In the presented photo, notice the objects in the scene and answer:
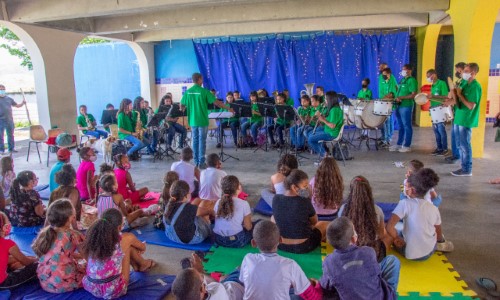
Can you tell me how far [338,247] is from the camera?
2.47 meters

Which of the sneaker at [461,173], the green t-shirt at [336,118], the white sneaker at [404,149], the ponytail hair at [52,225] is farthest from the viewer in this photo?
the white sneaker at [404,149]

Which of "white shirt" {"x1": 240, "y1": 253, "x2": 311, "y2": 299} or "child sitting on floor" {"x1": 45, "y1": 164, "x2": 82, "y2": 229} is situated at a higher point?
"child sitting on floor" {"x1": 45, "y1": 164, "x2": 82, "y2": 229}

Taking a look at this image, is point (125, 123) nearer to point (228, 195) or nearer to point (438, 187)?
point (228, 195)

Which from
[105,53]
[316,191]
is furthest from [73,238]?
[105,53]

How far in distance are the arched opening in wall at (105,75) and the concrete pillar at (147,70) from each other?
0.92 metres

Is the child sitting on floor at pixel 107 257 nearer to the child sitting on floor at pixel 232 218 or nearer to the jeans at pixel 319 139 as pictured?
the child sitting on floor at pixel 232 218

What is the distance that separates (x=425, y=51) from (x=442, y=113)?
5.18m

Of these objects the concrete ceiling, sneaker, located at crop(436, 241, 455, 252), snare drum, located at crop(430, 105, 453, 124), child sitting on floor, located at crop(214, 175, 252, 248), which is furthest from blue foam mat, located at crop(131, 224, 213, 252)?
snare drum, located at crop(430, 105, 453, 124)

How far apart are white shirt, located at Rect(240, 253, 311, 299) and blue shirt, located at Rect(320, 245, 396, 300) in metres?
0.21

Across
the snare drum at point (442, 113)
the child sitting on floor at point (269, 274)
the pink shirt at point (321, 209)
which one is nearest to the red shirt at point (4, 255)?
the child sitting on floor at point (269, 274)

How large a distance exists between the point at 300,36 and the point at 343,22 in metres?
1.40

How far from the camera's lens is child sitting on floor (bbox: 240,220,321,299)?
2.46 metres

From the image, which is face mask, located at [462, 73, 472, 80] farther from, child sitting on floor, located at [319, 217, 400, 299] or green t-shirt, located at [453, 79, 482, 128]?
child sitting on floor, located at [319, 217, 400, 299]

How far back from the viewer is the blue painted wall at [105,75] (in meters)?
14.8
